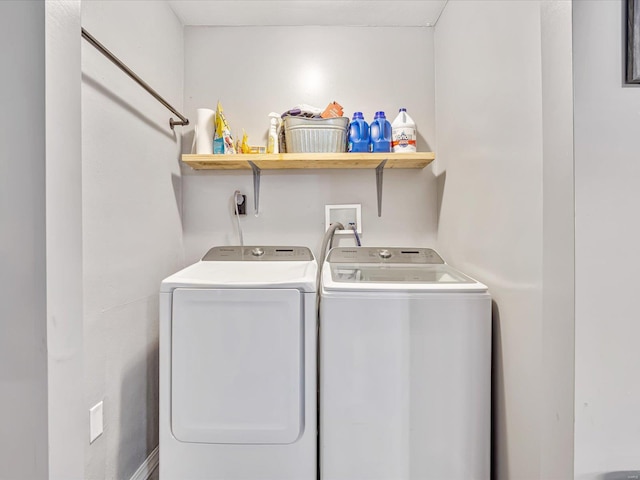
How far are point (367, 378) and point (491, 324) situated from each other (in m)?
0.48

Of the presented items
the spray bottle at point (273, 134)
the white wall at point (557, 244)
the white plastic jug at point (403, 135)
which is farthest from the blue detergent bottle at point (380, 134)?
the white wall at point (557, 244)

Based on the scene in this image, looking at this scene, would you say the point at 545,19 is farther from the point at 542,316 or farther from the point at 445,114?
the point at 445,114

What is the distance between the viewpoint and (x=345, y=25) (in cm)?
199

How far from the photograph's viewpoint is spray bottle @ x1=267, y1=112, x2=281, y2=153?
1872 millimetres

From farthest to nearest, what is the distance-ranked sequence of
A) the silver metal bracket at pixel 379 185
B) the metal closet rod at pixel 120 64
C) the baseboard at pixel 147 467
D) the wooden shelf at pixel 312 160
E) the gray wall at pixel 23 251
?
the silver metal bracket at pixel 379 185 < the wooden shelf at pixel 312 160 < the baseboard at pixel 147 467 < the metal closet rod at pixel 120 64 < the gray wall at pixel 23 251

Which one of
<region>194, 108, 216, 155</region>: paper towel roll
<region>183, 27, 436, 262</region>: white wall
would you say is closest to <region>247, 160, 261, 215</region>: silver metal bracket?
<region>183, 27, 436, 262</region>: white wall

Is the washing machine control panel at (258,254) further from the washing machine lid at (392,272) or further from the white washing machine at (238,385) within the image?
the white washing machine at (238,385)

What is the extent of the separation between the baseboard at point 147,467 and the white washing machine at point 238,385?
343 millimetres

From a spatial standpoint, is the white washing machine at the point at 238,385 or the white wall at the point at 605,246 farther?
the white washing machine at the point at 238,385

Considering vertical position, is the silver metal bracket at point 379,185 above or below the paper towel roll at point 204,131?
below

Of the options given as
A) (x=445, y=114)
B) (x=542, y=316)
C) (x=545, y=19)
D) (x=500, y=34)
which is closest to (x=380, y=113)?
(x=445, y=114)

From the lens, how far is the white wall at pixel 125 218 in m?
1.21

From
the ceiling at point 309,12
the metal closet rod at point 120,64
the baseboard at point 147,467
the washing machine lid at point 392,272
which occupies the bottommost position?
the baseboard at point 147,467

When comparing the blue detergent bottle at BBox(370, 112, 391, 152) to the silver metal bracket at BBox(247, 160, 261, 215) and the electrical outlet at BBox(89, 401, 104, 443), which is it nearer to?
the silver metal bracket at BBox(247, 160, 261, 215)
